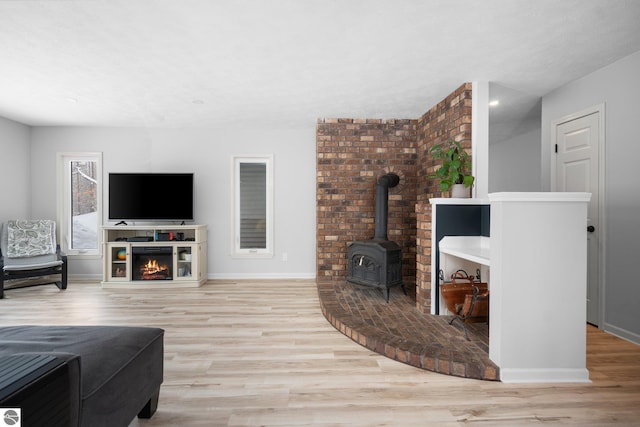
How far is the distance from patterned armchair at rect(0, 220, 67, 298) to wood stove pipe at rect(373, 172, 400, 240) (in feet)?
13.7

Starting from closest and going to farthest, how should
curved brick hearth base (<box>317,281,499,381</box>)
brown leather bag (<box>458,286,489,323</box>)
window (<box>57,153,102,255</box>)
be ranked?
curved brick hearth base (<box>317,281,499,381</box>) → brown leather bag (<box>458,286,489,323</box>) → window (<box>57,153,102,255</box>)

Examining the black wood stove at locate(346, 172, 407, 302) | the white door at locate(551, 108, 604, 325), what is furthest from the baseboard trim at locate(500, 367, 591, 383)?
the black wood stove at locate(346, 172, 407, 302)

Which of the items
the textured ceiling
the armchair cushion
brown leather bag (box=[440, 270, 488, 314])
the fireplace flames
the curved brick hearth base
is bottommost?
the curved brick hearth base

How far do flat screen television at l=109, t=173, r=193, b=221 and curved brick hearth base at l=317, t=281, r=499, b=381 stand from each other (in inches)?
101

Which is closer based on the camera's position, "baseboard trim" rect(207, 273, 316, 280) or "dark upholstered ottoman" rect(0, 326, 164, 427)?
"dark upholstered ottoman" rect(0, 326, 164, 427)

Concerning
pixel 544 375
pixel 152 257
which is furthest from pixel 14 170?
pixel 544 375

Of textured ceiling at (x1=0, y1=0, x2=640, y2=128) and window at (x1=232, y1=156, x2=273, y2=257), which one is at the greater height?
textured ceiling at (x1=0, y1=0, x2=640, y2=128)

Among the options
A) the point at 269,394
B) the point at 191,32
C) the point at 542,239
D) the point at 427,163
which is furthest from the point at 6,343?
the point at 427,163

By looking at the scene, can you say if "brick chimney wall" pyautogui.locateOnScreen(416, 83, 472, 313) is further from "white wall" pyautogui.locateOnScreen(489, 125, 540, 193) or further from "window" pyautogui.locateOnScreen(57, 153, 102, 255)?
"window" pyautogui.locateOnScreen(57, 153, 102, 255)

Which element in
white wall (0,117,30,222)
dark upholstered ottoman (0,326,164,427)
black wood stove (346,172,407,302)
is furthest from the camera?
white wall (0,117,30,222)

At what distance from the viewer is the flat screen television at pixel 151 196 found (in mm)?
4609

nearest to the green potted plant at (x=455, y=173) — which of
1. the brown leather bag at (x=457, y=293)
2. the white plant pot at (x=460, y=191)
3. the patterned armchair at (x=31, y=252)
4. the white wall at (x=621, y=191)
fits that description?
the white plant pot at (x=460, y=191)

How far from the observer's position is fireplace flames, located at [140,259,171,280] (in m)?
4.50

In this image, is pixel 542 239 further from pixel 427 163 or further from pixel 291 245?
pixel 291 245
